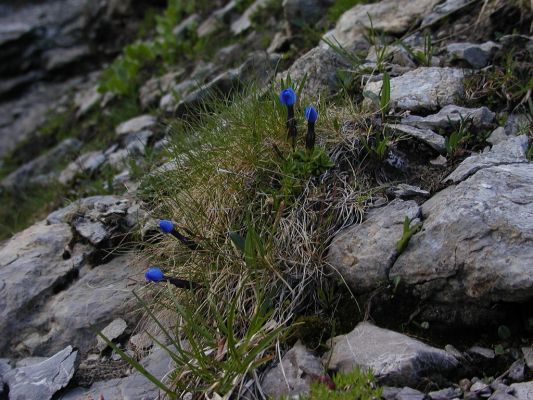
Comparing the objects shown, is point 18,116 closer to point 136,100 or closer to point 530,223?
point 136,100

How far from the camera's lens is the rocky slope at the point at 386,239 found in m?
2.67

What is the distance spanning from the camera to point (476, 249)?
275 cm

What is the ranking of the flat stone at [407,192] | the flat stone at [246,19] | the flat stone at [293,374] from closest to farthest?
the flat stone at [293,374], the flat stone at [407,192], the flat stone at [246,19]

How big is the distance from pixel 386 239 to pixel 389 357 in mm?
653

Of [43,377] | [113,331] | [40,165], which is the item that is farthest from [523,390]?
[40,165]

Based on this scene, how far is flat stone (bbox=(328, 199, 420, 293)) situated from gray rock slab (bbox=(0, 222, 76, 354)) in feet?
6.38

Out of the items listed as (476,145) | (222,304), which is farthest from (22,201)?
(476,145)

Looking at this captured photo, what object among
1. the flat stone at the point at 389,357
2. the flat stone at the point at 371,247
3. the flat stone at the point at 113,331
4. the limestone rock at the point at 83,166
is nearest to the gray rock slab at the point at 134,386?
the flat stone at the point at 113,331

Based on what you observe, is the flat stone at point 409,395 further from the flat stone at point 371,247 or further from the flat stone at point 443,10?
the flat stone at point 443,10

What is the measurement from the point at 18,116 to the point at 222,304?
Answer: 28.8 ft

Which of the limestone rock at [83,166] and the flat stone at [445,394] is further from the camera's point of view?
the limestone rock at [83,166]

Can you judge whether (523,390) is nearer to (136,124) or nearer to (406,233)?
(406,233)

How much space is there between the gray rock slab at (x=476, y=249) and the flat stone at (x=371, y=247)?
8cm

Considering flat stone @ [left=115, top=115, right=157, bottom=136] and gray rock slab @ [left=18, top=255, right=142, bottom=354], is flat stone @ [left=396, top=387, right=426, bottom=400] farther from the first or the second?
flat stone @ [left=115, top=115, right=157, bottom=136]
